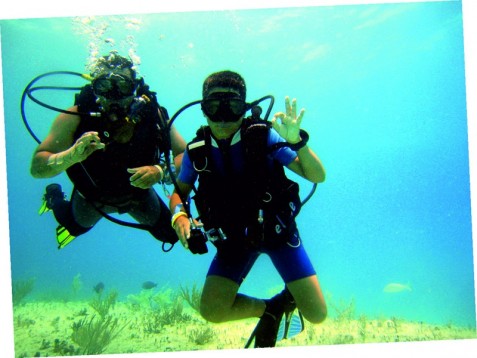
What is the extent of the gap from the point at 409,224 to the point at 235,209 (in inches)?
3719

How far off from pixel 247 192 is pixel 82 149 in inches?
77.6

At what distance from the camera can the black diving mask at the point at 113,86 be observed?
4.57m

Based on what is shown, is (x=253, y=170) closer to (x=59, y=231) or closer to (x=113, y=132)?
(x=113, y=132)

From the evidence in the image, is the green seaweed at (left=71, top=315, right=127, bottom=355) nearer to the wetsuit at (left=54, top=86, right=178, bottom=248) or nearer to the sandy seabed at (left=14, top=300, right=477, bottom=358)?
the sandy seabed at (left=14, top=300, right=477, bottom=358)

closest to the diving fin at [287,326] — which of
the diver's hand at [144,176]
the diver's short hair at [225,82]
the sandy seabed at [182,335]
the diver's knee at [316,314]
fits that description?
the diver's knee at [316,314]

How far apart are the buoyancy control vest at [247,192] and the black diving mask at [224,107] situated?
213 mm

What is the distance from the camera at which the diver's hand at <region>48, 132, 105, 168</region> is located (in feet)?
12.4

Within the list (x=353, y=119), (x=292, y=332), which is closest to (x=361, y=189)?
(x=353, y=119)

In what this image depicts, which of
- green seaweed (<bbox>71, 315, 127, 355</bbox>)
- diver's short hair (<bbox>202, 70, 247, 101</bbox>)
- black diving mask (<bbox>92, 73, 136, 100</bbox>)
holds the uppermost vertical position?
black diving mask (<bbox>92, 73, 136, 100</bbox>)

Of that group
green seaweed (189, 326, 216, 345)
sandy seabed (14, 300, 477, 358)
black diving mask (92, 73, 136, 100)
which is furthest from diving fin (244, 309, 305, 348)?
black diving mask (92, 73, 136, 100)

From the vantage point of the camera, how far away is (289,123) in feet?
11.3

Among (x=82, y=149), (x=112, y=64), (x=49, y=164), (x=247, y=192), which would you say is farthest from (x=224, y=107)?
(x=49, y=164)

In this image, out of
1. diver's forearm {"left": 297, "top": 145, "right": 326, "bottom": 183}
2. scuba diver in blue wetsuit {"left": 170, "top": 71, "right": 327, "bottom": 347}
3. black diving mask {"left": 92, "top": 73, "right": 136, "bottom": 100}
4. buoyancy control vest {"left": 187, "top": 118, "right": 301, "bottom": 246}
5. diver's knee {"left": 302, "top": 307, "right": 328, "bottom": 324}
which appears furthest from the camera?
black diving mask {"left": 92, "top": 73, "right": 136, "bottom": 100}

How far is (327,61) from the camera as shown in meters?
25.7
